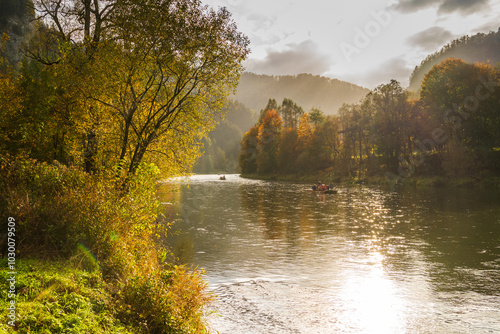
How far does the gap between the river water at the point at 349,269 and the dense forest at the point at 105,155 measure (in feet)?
9.64

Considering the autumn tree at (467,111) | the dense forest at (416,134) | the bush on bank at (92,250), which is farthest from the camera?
the dense forest at (416,134)

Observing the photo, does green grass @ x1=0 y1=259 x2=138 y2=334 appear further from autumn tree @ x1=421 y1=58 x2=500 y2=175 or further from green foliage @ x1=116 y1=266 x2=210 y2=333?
autumn tree @ x1=421 y1=58 x2=500 y2=175

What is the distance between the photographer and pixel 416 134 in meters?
80.6

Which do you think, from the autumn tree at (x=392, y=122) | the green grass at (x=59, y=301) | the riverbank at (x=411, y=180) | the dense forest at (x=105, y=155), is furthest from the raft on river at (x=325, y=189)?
the green grass at (x=59, y=301)

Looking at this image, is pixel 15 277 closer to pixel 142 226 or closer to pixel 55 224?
pixel 55 224

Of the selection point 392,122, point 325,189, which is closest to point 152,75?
point 325,189

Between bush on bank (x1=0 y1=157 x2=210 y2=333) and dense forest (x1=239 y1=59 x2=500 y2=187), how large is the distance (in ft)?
224

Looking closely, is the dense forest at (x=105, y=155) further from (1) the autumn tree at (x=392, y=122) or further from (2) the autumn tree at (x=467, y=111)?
(1) the autumn tree at (x=392, y=122)

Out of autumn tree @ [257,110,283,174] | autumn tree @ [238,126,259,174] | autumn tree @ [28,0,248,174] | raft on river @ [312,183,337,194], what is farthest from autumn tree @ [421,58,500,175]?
autumn tree @ [238,126,259,174]

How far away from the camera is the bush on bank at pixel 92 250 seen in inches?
317

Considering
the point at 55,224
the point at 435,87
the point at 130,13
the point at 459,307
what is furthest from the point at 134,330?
the point at 435,87

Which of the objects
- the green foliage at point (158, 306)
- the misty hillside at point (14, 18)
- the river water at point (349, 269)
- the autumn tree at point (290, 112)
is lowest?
the river water at point (349, 269)

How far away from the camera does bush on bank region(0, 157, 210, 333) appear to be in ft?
26.4

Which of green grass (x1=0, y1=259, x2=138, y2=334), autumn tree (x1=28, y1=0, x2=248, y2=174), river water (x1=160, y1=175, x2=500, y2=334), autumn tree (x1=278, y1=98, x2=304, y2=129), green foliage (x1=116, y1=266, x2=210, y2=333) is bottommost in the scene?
river water (x1=160, y1=175, x2=500, y2=334)
